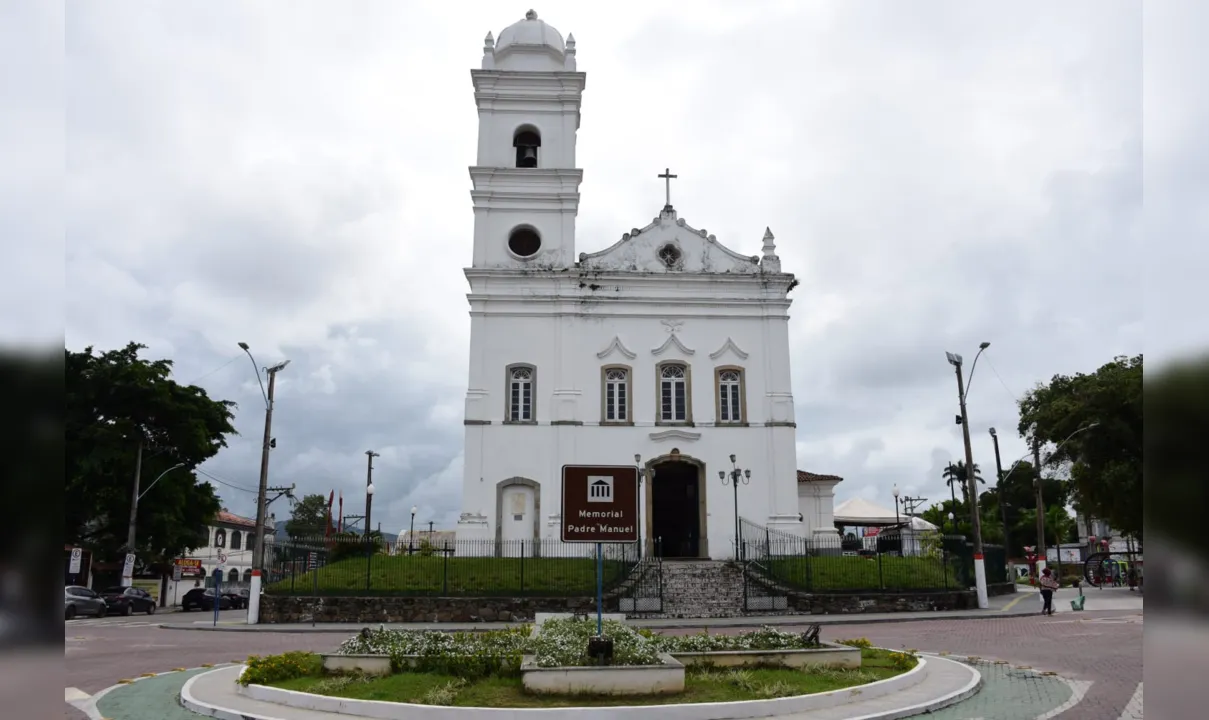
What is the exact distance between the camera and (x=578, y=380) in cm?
3281

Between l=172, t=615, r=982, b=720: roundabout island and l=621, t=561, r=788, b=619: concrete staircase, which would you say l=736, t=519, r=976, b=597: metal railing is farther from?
l=172, t=615, r=982, b=720: roundabout island

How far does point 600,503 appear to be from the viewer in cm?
1086

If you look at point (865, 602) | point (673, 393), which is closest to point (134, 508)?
point (673, 393)

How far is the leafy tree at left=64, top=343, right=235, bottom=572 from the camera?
34281 millimetres

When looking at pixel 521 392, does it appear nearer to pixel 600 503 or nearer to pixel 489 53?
pixel 489 53

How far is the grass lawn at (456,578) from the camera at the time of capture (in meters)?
24.7

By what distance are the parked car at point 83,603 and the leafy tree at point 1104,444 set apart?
34.4 meters

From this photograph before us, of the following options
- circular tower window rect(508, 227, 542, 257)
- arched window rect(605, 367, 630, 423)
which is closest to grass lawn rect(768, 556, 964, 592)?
arched window rect(605, 367, 630, 423)

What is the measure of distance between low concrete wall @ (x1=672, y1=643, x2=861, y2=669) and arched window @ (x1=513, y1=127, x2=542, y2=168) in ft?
87.8

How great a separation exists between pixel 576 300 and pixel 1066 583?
99.5 ft

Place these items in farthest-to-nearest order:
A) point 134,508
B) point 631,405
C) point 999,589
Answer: point 134,508, point 631,405, point 999,589

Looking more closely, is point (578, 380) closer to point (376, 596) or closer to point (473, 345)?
point (473, 345)

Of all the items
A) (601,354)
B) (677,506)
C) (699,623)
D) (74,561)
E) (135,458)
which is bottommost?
(699,623)

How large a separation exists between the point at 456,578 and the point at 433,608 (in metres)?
1.60
